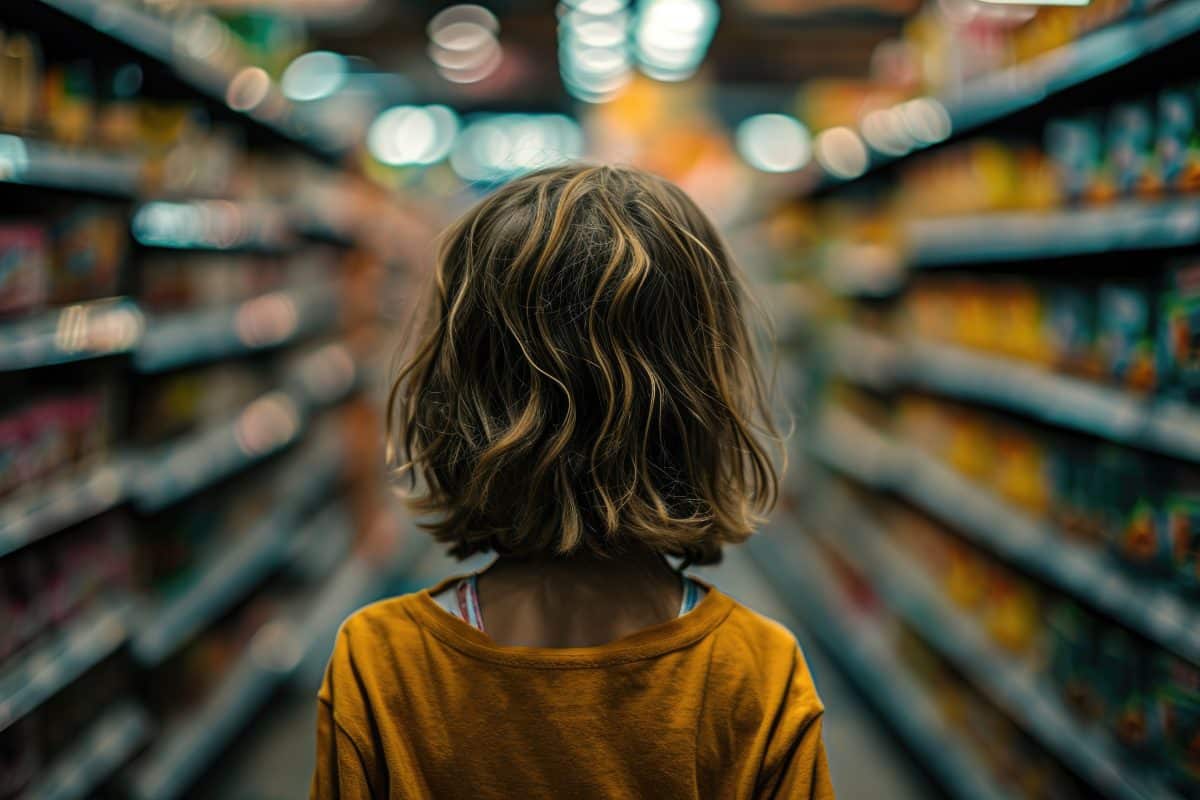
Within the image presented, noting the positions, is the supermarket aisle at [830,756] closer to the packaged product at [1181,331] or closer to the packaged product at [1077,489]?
the packaged product at [1077,489]

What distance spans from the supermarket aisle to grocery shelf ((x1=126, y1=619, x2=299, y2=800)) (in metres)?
0.10

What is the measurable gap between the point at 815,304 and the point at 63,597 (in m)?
4.44

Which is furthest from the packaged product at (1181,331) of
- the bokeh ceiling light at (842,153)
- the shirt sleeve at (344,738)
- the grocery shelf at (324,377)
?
the grocery shelf at (324,377)

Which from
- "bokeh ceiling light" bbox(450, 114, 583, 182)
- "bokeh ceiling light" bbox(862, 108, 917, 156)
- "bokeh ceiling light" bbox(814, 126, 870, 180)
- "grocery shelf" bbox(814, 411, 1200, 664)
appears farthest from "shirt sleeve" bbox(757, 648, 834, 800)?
"bokeh ceiling light" bbox(450, 114, 583, 182)

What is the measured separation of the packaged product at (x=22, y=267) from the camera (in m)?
2.12

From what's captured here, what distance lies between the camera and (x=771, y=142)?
47.0ft

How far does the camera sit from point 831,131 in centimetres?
509

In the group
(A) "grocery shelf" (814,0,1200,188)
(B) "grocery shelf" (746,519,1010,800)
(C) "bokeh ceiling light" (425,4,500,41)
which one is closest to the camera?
(A) "grocery shelf" (814,0,1200,188)

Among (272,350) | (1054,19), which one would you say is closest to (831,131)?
(1054,19)

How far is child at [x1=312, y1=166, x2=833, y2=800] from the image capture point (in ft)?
3.39

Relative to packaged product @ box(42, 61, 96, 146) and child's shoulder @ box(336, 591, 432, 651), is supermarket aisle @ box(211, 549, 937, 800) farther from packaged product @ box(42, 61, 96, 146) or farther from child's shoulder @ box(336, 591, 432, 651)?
child's shoulder @ box(336, 591, 432, 651)

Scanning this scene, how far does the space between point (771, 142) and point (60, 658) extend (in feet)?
43.5

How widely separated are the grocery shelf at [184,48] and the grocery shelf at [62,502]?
106cm

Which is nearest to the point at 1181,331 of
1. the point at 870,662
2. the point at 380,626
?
the point at 380,626
